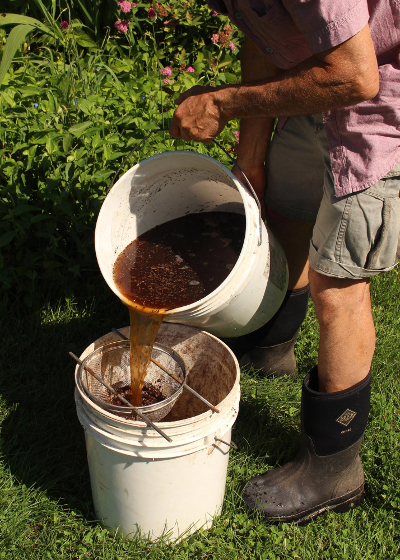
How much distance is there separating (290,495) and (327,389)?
0.48 meters

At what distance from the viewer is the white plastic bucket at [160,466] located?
195cm

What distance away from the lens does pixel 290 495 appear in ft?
7.74

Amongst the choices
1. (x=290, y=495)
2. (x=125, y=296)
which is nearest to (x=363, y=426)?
(x=290, y=495)

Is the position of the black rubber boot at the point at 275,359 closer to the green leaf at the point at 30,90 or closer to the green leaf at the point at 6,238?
the green leaf at the point at 6,238

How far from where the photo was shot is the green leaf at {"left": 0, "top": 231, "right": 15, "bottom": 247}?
293 centimetres

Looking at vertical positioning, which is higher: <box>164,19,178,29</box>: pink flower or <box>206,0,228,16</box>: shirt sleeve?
<box>206,0,228,16</box>: shirt sleeve

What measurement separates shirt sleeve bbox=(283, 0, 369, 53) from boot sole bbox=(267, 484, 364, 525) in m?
1.72

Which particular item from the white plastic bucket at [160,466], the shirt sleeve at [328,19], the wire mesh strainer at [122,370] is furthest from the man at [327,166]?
the wire mesh strainer at [122,370]

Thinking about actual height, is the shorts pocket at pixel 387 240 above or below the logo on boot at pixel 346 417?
above

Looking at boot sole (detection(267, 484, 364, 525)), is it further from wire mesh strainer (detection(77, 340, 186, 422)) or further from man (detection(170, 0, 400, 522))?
wire mesh strainer (detection(77, 340, 186, 422))

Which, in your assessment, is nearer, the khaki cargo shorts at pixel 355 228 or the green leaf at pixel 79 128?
the khaki cargo shorts at pixel 355 228

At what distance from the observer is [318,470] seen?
2.35 metres

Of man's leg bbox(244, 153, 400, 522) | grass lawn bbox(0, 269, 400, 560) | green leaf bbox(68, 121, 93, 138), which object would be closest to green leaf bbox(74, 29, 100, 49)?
green leaf bbox(68, 121, 93, 138)

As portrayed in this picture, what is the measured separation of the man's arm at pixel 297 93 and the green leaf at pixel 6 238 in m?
1.25
